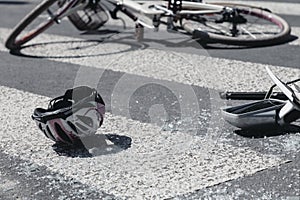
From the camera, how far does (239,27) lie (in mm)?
7883

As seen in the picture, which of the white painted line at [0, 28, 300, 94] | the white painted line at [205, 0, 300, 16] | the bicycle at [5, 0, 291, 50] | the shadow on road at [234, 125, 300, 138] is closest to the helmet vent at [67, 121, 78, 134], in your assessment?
the shadow on road at [234, 125, 300, 138]

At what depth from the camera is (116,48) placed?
23.9ft

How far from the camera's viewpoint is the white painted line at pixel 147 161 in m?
3.50

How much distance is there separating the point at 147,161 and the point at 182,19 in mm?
3709

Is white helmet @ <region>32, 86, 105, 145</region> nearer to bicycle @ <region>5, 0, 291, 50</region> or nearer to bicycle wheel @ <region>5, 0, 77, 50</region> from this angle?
bicycle @ <region>5, 0, 291, 50</region>

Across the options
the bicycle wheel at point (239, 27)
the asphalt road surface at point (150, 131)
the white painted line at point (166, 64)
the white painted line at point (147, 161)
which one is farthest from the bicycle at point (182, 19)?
the white painted line at point (147, 161)

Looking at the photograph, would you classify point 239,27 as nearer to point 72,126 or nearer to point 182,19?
point 182,19

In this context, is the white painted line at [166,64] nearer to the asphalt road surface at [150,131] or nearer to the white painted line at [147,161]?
the asphalt road surface at [150,131]

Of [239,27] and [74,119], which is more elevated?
[74,119]

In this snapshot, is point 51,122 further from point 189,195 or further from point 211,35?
point 211,35

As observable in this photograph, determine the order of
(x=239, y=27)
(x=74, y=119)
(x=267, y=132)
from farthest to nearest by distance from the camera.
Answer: (x=239, y=27), (x=267, y=132), (x=74, y=119)

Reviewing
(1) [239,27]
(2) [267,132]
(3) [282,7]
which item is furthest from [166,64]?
(3) [282,7]

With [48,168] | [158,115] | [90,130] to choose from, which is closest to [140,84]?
[158,115]

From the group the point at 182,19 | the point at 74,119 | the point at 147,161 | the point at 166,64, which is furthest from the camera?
the point at 182,19
